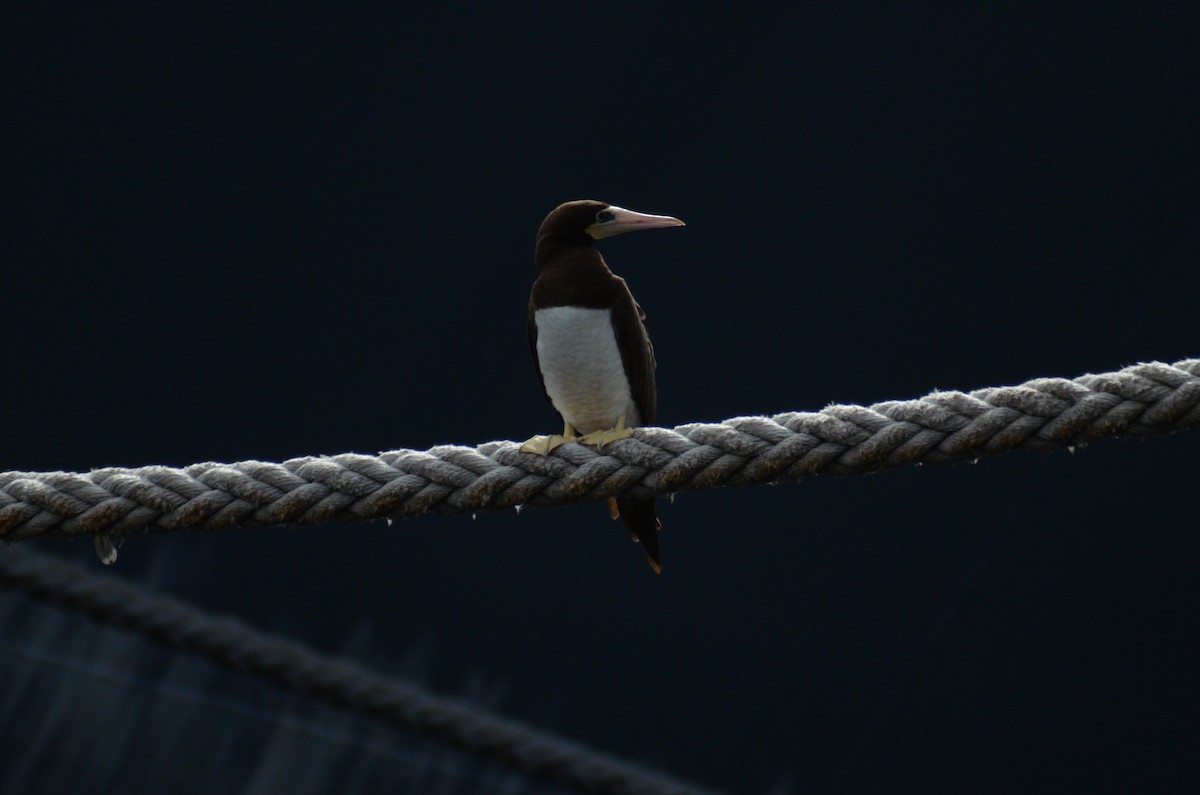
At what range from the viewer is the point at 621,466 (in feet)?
3.89

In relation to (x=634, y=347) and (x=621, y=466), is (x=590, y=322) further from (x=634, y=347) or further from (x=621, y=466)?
(x=621, y=466)

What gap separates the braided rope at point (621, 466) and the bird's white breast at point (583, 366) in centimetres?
67

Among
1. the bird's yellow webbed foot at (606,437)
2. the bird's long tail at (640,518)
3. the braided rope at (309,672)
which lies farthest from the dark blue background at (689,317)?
the bird's yellow webbed foot at (606,437)

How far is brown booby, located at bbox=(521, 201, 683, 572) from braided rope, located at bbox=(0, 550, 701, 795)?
0.34 meters

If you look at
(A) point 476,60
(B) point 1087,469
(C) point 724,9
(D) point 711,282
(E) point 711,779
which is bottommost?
(E) point 711,779

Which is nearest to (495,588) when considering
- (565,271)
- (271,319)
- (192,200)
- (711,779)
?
(711,779)

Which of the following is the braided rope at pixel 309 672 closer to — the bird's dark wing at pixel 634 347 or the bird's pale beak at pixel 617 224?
the bird's dark wing at pixel 634 347

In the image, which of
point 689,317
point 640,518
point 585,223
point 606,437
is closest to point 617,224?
point 585,223

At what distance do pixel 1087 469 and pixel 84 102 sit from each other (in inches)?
110

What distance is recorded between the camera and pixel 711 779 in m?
2.95

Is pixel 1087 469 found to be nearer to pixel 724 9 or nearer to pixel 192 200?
pixel 724 9

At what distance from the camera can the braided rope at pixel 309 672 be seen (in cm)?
141

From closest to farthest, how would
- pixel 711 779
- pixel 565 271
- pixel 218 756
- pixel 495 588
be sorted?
pixel 565 271 < pixel 218 756 < pixel 711 779 < pixel 495 588

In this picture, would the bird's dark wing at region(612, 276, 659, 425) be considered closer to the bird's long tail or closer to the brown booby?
the brown booby
